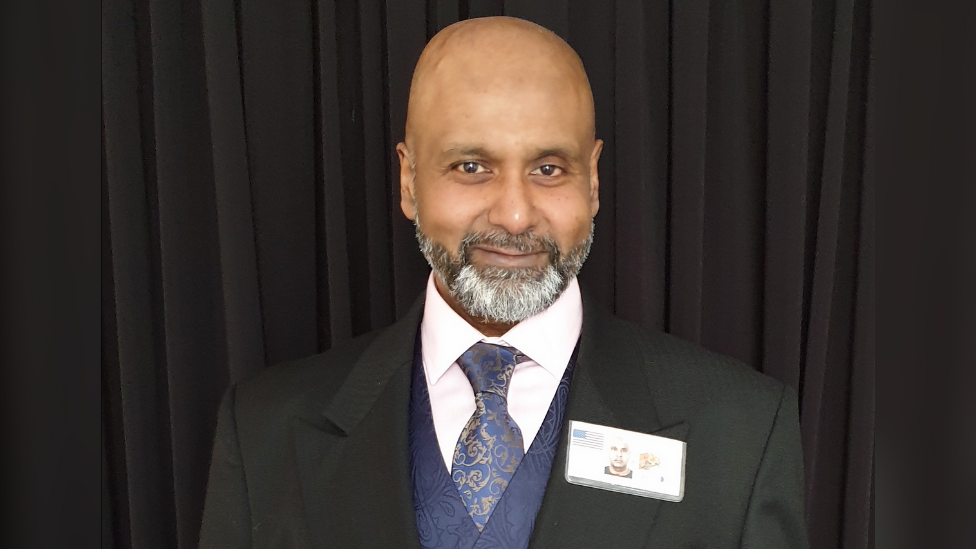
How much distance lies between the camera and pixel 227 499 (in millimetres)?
1243

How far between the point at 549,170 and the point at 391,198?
2.02 ft

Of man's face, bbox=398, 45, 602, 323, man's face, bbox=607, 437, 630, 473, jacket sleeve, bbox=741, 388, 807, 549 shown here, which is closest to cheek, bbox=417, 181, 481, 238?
man's face, bbox=398, 45, 602, 323

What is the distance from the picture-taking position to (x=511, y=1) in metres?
1.63

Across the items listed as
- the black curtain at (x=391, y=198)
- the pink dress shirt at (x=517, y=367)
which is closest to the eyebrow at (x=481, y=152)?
→ the pink dress shirt at (x=517, y=367)

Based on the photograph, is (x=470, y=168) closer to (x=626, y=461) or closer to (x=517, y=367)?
(x=517, y=367)

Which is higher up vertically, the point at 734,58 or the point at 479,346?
the point at 734,58

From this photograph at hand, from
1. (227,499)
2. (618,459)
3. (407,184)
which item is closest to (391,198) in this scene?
(407,184)

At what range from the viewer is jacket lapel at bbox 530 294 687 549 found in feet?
3.54

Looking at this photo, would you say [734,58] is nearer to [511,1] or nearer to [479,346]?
[511,1]

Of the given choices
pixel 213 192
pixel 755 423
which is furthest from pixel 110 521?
pixel 755 423

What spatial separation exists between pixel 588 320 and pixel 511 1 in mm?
790

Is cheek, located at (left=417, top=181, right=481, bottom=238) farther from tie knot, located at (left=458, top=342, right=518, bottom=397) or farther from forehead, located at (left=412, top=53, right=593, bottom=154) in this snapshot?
tie knot, located at (left=458, top=342, right=518, bottom=397)

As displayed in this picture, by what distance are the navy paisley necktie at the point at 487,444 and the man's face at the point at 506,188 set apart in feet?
0.30

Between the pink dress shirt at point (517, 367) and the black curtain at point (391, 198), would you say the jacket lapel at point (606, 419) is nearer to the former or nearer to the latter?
the pink dress shirt at point (517, 367)
